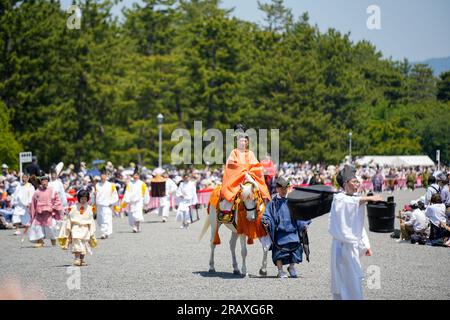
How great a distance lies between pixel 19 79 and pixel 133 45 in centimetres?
1808

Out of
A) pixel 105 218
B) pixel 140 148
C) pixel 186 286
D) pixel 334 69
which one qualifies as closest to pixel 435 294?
pixel 186 286

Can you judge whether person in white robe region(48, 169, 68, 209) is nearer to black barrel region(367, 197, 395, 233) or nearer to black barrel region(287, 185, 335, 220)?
black barrel region(367, 197, 395, 233)

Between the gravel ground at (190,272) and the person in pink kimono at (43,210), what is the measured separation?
17.8 inches

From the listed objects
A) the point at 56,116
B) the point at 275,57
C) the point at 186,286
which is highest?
the point at 275,57

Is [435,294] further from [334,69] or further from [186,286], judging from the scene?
[334,69]

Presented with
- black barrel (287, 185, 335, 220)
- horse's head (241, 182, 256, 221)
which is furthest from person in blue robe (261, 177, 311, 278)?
black barrel (287, 185, 335, 220)

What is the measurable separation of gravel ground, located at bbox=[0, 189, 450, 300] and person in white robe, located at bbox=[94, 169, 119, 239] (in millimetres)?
1061

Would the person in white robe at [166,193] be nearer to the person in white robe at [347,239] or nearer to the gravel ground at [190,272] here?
the gravel ground at [190,272]

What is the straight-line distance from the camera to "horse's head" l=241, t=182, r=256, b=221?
14.7m

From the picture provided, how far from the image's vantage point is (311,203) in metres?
10.4

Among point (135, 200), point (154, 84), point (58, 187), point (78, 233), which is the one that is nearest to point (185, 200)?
point (135, 200)

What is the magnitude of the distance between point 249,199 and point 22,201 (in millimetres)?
12288

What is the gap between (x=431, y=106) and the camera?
92.8 metres

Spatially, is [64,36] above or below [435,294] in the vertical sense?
above
